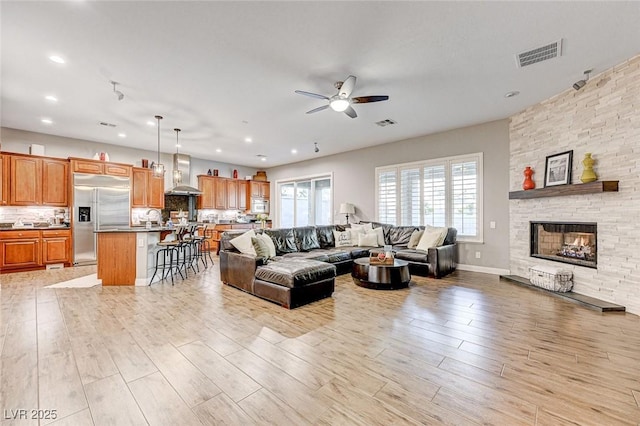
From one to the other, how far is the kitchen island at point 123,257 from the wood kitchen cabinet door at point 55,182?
2671 millimetres

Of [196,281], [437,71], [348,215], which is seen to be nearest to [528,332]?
[437,71]

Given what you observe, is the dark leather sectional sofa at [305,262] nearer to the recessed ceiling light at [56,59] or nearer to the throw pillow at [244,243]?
the throw pillow at [244,243]

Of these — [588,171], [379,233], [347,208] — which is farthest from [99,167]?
[588,171]

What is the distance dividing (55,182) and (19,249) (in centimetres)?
155

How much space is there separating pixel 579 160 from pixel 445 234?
2.32 metres

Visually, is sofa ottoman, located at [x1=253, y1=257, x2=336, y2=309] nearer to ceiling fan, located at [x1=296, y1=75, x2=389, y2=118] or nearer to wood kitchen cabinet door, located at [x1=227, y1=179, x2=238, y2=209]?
ceiling fan, located at [x1=296, y1=75, x2=389, y2=118]

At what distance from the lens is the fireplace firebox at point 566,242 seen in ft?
12.9

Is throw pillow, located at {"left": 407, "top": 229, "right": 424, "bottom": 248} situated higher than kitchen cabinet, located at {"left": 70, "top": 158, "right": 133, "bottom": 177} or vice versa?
kitchen cabinet, located at {"left": 70, "top": 158, "right": 133, "bottom": 177}

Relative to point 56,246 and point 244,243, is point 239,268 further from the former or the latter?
point 56,246

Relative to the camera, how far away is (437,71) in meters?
3.51

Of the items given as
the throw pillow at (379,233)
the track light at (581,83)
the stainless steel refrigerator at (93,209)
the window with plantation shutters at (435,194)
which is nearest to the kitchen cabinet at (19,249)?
the stainless steel refrigerator at (93,209)

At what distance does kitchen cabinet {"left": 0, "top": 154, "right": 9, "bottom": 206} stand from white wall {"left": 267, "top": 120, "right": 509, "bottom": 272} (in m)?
7.42

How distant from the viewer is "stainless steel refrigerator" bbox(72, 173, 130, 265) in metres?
6.13

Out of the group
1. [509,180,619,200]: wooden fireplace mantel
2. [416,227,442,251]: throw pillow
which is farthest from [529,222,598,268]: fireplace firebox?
[416,227,442,251]: throw pillow
